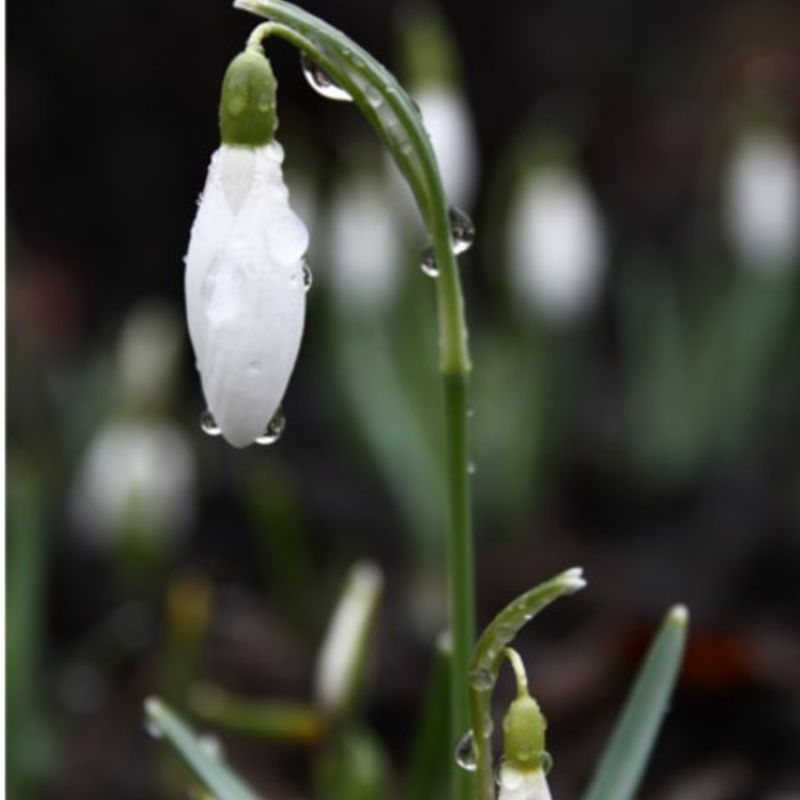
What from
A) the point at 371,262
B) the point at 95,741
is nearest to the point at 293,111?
the point at 371,262

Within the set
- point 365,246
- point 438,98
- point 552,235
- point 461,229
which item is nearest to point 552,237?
point 552,235

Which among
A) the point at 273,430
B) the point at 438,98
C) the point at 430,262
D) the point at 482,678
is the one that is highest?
the point at 438,98

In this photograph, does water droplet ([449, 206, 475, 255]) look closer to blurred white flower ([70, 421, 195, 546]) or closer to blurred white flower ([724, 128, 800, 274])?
blurred white flower ([70, 421, 195, 546])

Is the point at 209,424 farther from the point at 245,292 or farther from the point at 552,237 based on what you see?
the point at 552,237

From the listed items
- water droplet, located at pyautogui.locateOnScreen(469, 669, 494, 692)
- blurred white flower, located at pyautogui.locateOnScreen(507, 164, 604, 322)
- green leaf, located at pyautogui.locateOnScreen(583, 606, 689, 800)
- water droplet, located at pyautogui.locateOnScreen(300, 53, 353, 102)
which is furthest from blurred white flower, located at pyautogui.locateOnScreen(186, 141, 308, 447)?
blurred white flower, located at pyautogui.locateOnScreen(507, 164, 604, 322)

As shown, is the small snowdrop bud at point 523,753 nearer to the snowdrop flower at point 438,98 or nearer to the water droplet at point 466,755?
the water droplet at point 466,755

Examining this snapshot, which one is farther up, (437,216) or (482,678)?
(437,216)

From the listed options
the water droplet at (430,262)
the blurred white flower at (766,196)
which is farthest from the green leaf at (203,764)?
the blurred white flower at (766,196)
